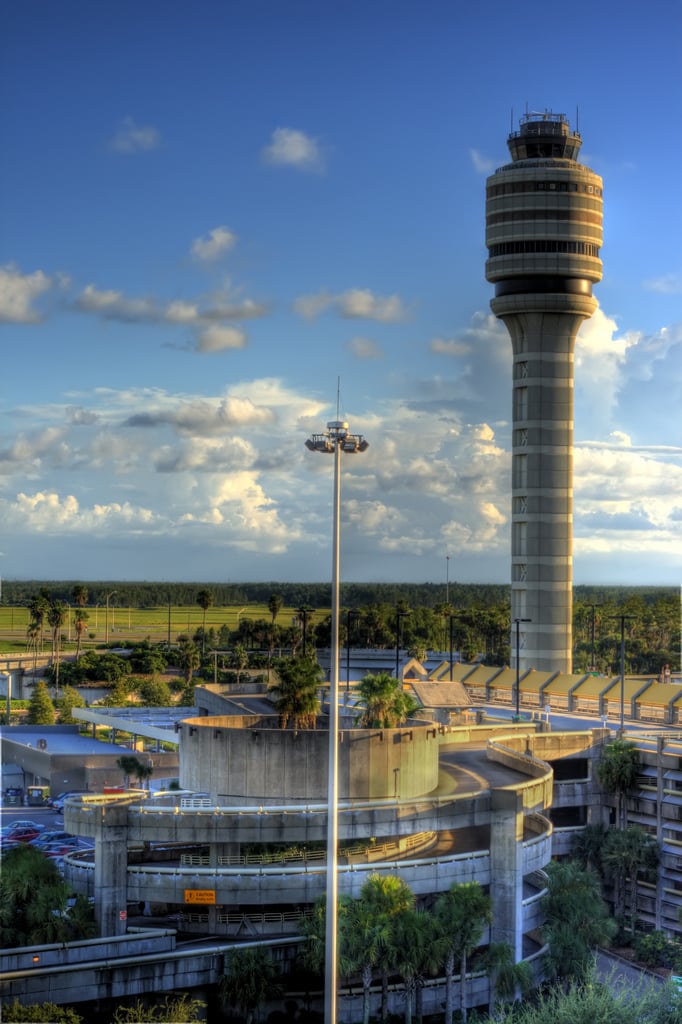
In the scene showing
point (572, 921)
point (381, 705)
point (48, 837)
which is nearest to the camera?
point (572, 921)

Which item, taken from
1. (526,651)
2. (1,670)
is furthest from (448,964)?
(1,670)

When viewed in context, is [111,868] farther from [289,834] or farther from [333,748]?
[333,748]

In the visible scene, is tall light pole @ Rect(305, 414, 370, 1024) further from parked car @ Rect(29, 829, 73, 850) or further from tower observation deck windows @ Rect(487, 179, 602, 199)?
tower observation deck windows @ Rect(487, 179, 602, 199)

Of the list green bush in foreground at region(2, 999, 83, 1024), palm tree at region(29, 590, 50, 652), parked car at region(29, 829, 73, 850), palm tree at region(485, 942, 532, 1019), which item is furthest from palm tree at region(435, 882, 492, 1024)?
palm tree at region(29, 590, 50, 652)

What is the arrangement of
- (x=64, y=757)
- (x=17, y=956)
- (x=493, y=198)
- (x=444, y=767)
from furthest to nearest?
(x=493, y=198) → (x=64, y=757) → (x=444, y=767) → (x=17, y=956)

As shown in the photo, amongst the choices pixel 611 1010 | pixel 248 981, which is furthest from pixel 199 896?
pixel 611 1010

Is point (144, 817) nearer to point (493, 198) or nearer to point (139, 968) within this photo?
point (139, 968)
